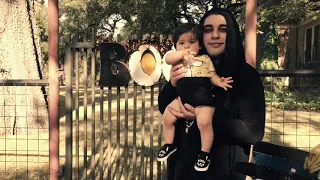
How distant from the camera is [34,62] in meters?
7.91

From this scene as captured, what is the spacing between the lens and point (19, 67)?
7742 millimetres

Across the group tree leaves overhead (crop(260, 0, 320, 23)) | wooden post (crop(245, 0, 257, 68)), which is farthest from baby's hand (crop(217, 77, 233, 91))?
tree leaves overhead (crop(260, 0, 320, 23))

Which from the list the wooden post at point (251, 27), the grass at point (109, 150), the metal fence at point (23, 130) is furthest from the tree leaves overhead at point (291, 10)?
the wooden post at point (251, 27)

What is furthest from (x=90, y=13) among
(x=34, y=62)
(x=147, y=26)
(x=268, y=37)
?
(x=34, y=62)

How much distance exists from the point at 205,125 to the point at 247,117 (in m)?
0.25

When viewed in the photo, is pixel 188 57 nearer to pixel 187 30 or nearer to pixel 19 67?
pixel 187 30

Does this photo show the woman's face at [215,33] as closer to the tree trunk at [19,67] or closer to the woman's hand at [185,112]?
the woman's hand at [185,112]

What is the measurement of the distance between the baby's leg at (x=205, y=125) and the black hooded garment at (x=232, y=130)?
44mm

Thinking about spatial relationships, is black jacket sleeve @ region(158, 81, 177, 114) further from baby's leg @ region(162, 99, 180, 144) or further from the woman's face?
the woman's face

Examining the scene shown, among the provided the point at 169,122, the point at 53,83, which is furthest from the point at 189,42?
the point at 53,83

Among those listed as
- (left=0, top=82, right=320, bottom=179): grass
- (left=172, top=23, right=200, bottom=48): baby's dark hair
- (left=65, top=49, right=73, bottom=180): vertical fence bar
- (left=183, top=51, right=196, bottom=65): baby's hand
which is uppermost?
(left=172, top=23, right=200, bottom=48): baby's dark hair

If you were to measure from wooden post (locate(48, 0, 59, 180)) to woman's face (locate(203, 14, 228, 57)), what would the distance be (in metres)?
2.00

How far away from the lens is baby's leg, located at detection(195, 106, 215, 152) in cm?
213

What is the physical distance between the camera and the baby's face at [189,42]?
7.53 ft
